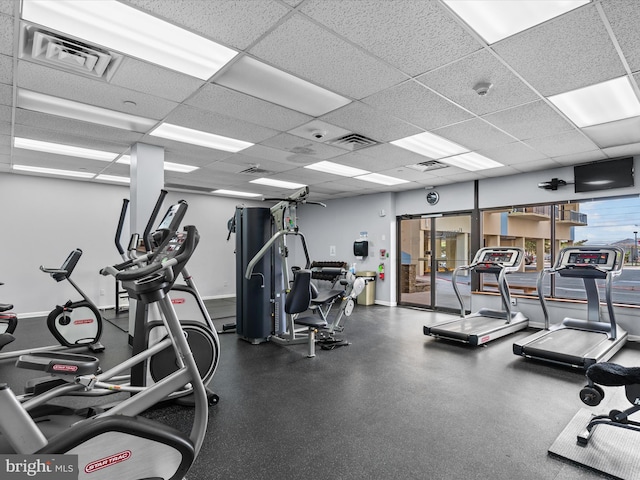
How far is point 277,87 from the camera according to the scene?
3.03 m

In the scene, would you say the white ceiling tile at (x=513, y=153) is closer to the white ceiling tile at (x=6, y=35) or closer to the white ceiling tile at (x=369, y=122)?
the white ceiling tile at (x=369, y=122)

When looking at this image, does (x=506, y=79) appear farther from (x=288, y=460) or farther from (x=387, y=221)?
(x=387, y=221)

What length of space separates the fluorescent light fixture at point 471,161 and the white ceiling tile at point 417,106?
5.08 ft

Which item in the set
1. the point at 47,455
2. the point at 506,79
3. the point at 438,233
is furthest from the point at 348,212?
the point at 47,455

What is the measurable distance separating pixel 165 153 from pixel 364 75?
350 cm

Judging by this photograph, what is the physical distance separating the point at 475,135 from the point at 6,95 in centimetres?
496

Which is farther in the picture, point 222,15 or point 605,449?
point 605,449

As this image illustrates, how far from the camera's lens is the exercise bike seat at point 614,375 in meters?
2.15

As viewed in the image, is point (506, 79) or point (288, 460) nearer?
point (288, 460)

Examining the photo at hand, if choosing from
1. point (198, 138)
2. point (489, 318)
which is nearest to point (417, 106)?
point (198, 138)

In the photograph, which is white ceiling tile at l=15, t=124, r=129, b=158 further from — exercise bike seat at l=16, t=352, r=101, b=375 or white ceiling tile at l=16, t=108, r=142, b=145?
exercise bike seat at l=16, t=352, r=101, b=375

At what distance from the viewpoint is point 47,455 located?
4.53 ft

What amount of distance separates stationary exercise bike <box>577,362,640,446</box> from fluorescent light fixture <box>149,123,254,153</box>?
14.2 feet

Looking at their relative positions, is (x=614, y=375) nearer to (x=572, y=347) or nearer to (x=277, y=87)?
(x=572, y=347)
